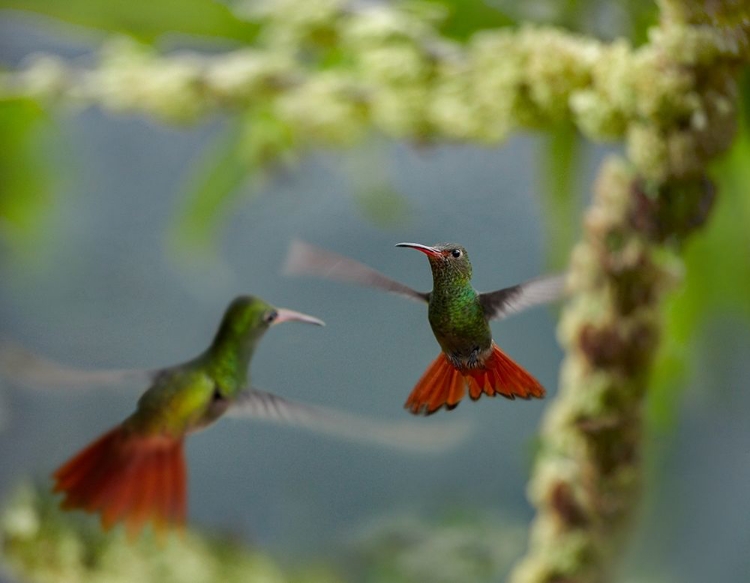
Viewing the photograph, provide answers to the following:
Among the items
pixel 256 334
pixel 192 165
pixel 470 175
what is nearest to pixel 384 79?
pixel 470 175

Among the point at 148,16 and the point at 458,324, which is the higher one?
the point at 148,16

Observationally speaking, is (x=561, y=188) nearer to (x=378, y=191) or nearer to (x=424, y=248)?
(x=378, y=191)

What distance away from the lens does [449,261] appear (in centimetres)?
17

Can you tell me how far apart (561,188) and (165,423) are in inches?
16.2

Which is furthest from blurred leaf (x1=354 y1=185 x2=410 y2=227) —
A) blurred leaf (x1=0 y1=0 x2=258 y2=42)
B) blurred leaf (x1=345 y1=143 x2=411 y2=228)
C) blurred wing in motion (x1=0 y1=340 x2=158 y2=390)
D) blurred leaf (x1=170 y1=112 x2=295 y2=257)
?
blurred wing in motion (x1=0 y1=340 x2=158 y2=390)

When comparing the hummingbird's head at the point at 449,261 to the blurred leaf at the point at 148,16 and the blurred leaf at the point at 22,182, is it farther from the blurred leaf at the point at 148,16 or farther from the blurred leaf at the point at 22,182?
the blurred leaf at the point at 22,182

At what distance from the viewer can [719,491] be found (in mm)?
792

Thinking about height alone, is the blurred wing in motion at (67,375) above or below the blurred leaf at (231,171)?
below

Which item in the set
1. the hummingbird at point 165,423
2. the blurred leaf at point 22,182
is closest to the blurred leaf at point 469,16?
the hummingbird at point 165,423

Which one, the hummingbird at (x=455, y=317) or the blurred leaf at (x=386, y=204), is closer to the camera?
Answer: the hummingbird at (x=455, y=317)

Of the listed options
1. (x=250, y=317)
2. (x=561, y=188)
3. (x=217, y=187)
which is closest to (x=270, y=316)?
(x=250, y=317)

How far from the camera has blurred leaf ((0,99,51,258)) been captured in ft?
3.11

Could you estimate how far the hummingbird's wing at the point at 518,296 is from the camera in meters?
0.18

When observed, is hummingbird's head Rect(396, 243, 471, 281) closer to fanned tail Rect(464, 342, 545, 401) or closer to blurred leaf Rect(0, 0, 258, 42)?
fanned tail Rect(464, 342, 545, 401)
